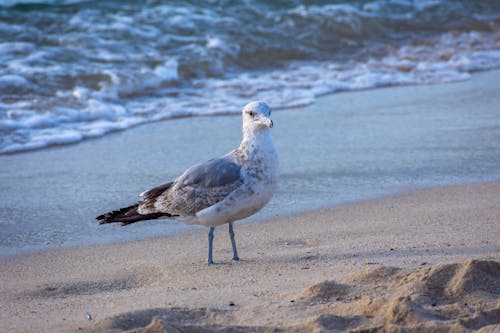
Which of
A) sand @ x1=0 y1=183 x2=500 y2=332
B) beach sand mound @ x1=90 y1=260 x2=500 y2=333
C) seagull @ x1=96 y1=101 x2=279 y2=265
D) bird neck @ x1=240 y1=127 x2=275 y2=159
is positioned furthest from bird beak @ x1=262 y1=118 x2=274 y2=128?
beach sand mound @ x1=90 y1=260 x2=500 y2=333

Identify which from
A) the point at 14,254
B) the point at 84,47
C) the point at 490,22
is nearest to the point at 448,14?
the point at 490,22

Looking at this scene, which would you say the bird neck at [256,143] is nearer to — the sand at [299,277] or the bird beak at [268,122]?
the bird beak at [268,122]

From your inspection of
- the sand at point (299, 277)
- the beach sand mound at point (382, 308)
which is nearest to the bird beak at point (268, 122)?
the sand at point (299, 277)

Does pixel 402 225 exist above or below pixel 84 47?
below

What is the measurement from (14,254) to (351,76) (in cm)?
735

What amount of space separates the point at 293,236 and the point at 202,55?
7389 millimetres

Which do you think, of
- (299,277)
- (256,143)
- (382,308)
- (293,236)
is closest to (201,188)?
(256,143)

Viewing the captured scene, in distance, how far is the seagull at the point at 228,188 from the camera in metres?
5.25

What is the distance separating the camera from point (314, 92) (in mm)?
11016

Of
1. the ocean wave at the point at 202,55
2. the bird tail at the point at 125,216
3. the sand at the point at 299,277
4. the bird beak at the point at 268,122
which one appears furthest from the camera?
the ocean wave at the point at 202,55

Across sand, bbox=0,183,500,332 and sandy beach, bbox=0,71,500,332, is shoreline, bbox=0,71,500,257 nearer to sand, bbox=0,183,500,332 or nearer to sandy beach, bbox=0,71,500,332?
sandy beach, bbox=0,71,500,332

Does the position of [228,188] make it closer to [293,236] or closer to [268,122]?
[268,122]

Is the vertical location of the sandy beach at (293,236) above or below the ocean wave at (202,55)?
below

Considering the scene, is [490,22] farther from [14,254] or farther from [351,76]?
[14,254]
